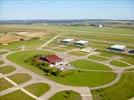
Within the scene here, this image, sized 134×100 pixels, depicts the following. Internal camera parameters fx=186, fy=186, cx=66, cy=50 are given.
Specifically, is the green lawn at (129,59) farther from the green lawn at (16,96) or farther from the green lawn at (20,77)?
the green lawn at (16,96)

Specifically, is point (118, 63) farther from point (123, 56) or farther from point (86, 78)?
point (86, 78)

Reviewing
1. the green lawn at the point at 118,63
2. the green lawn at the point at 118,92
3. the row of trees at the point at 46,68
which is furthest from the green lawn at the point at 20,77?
the green lawn at the point at 118,63

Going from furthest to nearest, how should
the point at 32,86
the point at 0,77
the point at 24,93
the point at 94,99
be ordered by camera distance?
the point at 0,77, the point at 32,86, the point at 24,93, the point at 94,99

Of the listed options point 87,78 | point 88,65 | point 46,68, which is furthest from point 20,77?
point 88,65

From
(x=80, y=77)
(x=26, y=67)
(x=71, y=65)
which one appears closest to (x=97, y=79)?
(x=80, y=77)

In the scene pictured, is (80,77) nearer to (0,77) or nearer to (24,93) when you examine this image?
(24,93)

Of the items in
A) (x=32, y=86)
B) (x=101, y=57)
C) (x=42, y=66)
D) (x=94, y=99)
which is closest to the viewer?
(x=94, y=99)

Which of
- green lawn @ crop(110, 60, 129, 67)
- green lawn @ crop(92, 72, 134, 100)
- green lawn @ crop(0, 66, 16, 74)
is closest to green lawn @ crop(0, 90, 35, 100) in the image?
green lawn @ crop(92, 72, 134, 100)
